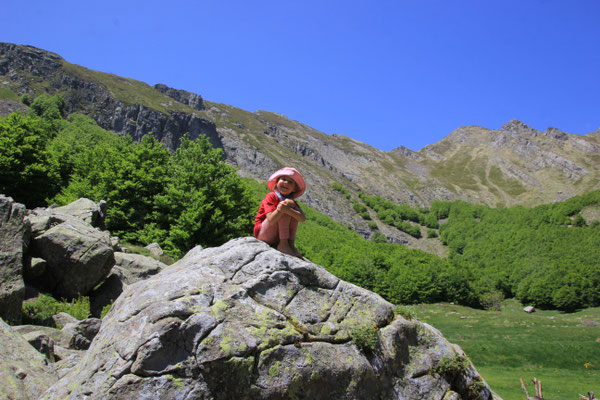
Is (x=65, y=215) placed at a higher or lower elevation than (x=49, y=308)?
higher

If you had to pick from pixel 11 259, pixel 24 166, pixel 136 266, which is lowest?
pixel 136 266

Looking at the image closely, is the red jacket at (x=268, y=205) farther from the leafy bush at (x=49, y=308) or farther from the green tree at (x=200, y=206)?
the green tree at (x=200, y=206)

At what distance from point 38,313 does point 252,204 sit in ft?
83.3

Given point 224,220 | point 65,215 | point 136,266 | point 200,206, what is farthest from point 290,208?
point 224,220

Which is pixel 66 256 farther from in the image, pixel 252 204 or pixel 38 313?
pixel 252 204

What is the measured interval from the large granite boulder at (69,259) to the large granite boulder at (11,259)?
6.85 ft

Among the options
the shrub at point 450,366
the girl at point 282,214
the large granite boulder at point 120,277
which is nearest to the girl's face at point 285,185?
the girl at point 282,214

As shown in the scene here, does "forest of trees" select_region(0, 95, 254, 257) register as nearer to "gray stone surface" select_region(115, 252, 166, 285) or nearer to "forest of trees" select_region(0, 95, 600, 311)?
"forest of trees" select_region(0, 95, 600, 311)

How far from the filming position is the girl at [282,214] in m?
9.70

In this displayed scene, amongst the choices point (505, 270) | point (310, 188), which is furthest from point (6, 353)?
point (310, 188)

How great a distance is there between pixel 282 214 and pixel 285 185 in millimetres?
883

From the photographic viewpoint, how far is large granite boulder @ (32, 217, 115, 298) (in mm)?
18219

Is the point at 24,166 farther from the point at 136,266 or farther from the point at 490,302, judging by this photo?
the point at 490,302

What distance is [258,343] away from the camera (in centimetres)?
719
